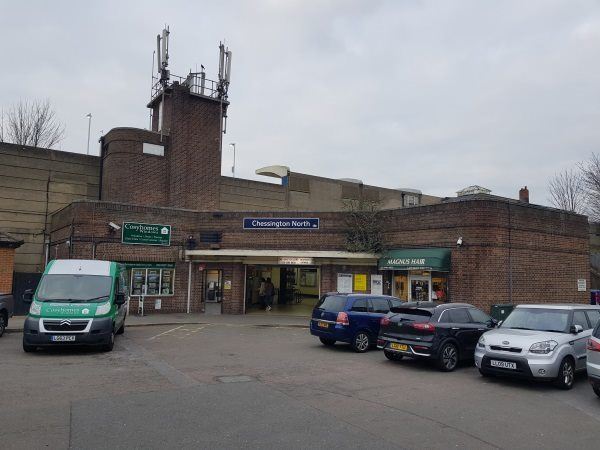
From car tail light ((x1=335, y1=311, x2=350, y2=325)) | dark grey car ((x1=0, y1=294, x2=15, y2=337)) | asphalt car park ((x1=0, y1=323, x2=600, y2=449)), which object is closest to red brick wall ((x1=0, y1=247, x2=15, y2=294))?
dark grey car ((x1=0, y1=294, x2=15, y2=337))

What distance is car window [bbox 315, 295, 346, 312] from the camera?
1402cm

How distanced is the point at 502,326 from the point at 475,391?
238 cm

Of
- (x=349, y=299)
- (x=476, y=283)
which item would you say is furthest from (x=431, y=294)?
(x=349, y=299)

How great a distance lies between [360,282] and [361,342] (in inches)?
345

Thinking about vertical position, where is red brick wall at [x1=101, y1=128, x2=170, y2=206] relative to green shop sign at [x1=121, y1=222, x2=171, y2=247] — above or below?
above

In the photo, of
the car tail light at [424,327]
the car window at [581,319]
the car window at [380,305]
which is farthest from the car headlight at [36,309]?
the car window at [581,319]

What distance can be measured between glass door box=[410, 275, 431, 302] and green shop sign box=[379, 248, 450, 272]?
840mm

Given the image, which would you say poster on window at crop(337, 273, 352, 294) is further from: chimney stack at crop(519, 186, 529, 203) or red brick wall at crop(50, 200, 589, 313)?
chimney stack at crop(519, 186, 529, 203)

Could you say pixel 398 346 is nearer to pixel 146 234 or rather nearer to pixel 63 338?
pixel 63 338

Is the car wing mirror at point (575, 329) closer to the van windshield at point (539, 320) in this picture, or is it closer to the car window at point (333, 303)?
the van windshield at point (539, 320)

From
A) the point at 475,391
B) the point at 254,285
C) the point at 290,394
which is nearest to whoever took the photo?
the point at 290,394

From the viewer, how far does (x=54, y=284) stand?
1318cm

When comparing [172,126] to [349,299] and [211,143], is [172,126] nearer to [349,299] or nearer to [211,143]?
[211,143]

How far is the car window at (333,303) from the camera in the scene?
14.0 metres
